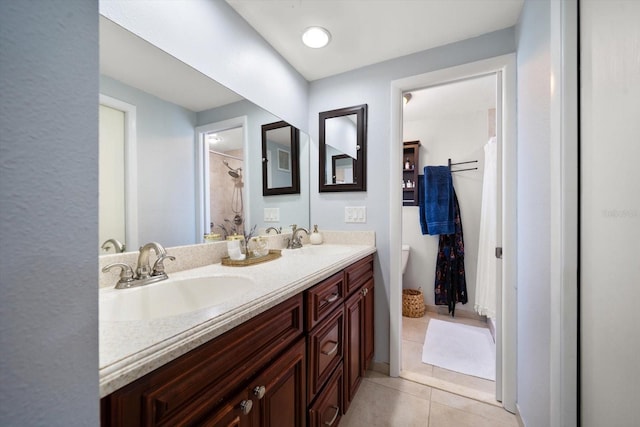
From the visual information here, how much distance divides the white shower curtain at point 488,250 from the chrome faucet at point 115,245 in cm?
253

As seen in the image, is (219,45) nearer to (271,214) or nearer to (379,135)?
(271,214)

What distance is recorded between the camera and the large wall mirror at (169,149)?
875 mm

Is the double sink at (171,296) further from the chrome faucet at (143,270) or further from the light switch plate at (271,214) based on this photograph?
the light switch plate at (271,214)

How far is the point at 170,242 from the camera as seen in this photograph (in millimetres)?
1056

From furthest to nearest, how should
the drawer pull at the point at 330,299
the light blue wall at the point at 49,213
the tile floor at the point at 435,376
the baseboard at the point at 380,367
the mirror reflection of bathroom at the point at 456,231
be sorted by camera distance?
the mirror reflection of bathroom at the point at 456,231
the baseboard at the point at 380,367
the tile floor at the point at 435,376
the drawer pull at the point at 330,299
the light blue wall at the point at 49,213

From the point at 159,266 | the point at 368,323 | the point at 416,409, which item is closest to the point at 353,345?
the point at 368,323

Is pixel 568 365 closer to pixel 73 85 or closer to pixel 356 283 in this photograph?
pixel 356 283

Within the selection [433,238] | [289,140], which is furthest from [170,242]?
[433,238]

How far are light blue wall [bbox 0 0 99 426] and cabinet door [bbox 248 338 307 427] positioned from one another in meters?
0.47

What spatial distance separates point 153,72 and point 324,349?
133 cm

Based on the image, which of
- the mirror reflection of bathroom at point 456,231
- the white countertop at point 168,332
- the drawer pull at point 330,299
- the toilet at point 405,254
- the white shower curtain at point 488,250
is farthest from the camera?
the toilet at point 405,254

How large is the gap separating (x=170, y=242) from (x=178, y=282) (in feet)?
0.71

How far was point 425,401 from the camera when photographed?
1453mm

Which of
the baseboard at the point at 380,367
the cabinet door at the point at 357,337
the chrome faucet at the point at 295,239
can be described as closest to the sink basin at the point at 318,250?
the chrome faucet at the point at 295,239
